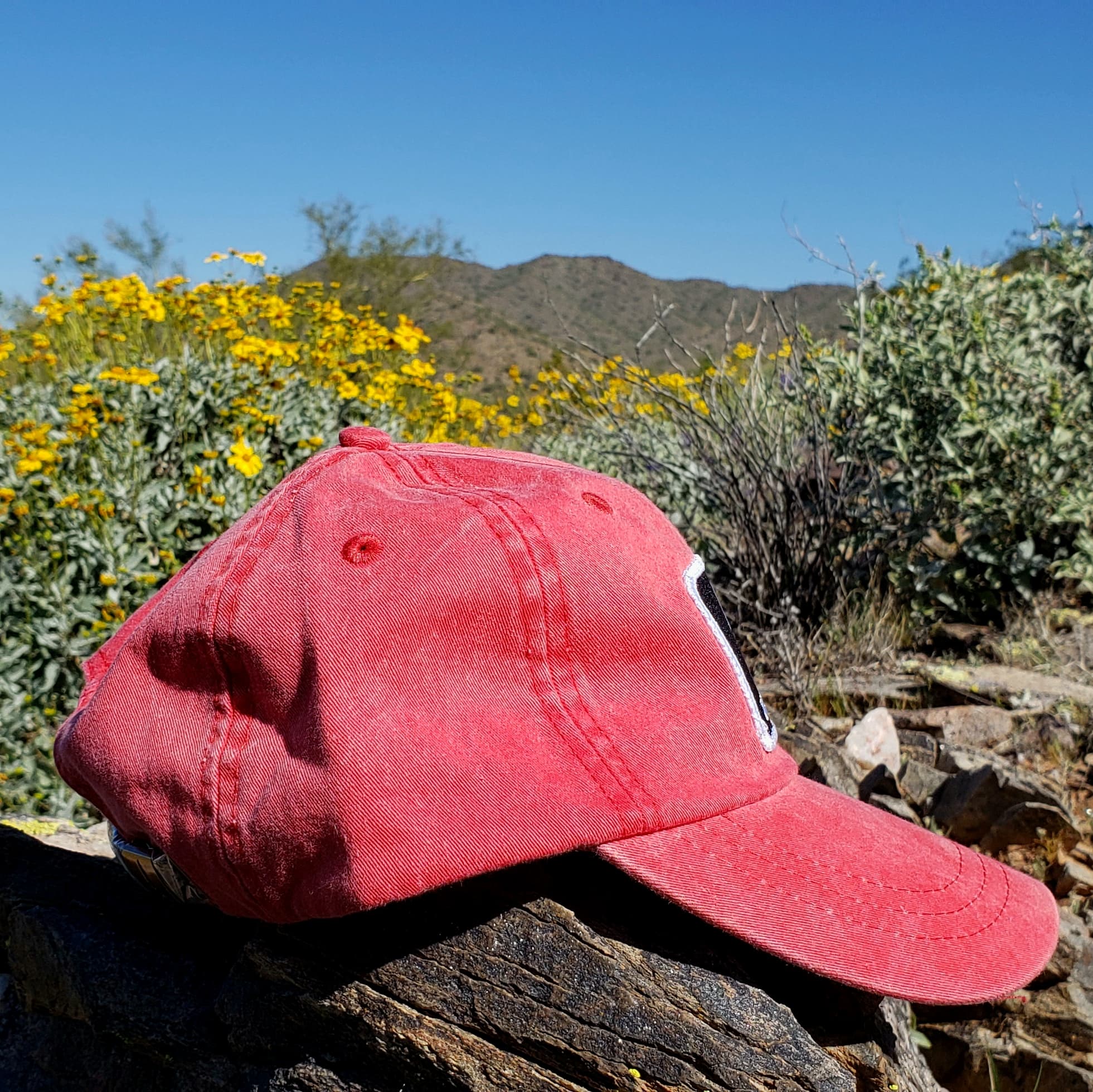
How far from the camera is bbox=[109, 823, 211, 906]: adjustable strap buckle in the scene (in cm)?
163

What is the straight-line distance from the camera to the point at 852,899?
1.42 metres

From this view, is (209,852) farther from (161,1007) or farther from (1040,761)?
(1040,761)

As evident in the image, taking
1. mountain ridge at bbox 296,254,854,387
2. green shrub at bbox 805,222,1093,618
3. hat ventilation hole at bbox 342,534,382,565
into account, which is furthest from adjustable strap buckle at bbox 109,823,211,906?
mountain ridge at bbox 296,254,854,387

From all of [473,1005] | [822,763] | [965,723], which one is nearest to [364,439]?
[473,1005]

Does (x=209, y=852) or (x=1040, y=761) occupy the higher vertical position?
(x=209, y=852)

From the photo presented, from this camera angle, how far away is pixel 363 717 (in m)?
1.38

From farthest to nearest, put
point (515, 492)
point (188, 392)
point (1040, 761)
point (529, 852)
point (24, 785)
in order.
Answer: point (188, 392), point (24, 785), point (1040, 761), point (515, 492), point (529, 852)

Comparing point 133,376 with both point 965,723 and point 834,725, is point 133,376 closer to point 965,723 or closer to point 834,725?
point 834,725

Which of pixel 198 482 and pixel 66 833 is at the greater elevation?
pixel 198 482

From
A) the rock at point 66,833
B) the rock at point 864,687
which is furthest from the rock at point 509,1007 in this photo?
the rock at point 864,687

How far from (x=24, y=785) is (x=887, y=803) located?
2.48 m

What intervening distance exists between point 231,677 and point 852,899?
86 cm

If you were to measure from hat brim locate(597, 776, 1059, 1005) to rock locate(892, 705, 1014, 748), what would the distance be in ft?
5.66

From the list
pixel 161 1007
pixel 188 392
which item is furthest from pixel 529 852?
pixel 188 392
